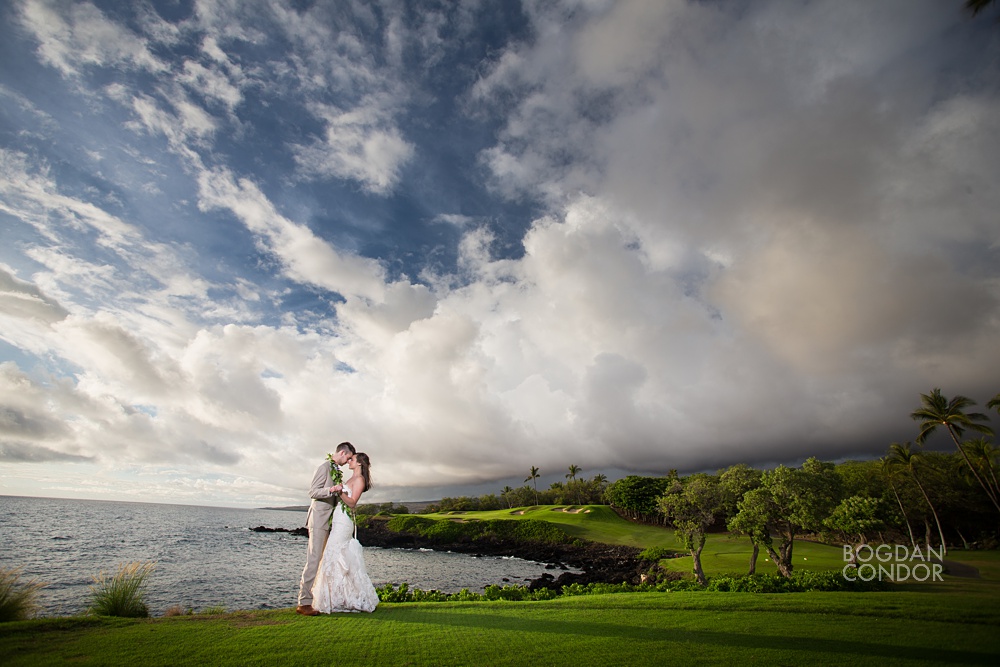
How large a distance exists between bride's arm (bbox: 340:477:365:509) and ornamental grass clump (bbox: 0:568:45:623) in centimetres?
626

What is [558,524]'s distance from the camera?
76562 millimetres

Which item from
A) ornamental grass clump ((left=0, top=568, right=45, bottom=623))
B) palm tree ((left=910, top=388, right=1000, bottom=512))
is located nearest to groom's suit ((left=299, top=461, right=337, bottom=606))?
ornamental grass clump ((left=0, top=568, right=45, bottom=623))

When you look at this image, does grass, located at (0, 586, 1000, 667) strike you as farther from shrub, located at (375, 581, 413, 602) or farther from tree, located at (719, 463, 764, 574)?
tree, located at (719, 463, 764, 574)

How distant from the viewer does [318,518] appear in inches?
434

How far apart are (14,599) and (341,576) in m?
6.60

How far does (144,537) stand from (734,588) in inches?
3600

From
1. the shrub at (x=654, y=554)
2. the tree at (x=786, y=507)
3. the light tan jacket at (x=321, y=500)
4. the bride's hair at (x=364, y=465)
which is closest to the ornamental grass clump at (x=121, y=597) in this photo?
the light tan jacket at (x=321, y=500)

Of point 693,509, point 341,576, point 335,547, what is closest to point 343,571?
point 341,576

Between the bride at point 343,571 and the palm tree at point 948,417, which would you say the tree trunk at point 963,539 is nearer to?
the palm tree at point 948,417

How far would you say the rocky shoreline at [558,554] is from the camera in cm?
4091

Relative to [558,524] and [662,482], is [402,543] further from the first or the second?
[662,482]

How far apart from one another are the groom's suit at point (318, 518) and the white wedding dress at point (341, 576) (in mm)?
187

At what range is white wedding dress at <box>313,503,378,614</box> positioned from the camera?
10.5m

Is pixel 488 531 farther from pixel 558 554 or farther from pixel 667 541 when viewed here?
pixel 667 541
